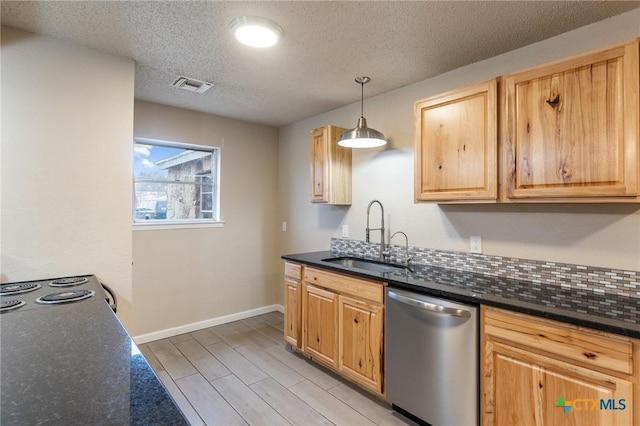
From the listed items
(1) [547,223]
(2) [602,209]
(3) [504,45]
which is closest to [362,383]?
(1) [547,223]

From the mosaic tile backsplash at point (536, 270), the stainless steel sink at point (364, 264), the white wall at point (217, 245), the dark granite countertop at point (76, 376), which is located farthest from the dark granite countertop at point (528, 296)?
the white wall at point (217, 245)

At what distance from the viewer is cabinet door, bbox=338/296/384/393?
226 cm

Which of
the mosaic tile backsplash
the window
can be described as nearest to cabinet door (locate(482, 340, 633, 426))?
the mosaic tile backsplash

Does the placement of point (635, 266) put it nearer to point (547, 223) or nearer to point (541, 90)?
point (547, 223)

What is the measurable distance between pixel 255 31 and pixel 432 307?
1.92 m

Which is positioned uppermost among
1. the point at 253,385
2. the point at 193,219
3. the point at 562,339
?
the point at 193,219

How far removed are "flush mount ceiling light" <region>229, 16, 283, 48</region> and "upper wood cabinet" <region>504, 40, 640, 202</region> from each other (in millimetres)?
1402

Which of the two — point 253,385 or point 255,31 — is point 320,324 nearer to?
point 253,385

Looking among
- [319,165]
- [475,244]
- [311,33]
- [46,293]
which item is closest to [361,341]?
[475,244]

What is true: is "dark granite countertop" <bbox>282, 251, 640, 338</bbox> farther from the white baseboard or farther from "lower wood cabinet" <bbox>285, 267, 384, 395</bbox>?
the white baseboard

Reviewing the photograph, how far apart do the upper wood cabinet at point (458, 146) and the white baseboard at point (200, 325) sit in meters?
2.74

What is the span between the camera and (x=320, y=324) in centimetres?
273

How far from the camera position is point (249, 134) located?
13.6 ft

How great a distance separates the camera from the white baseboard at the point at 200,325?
3361 mm
